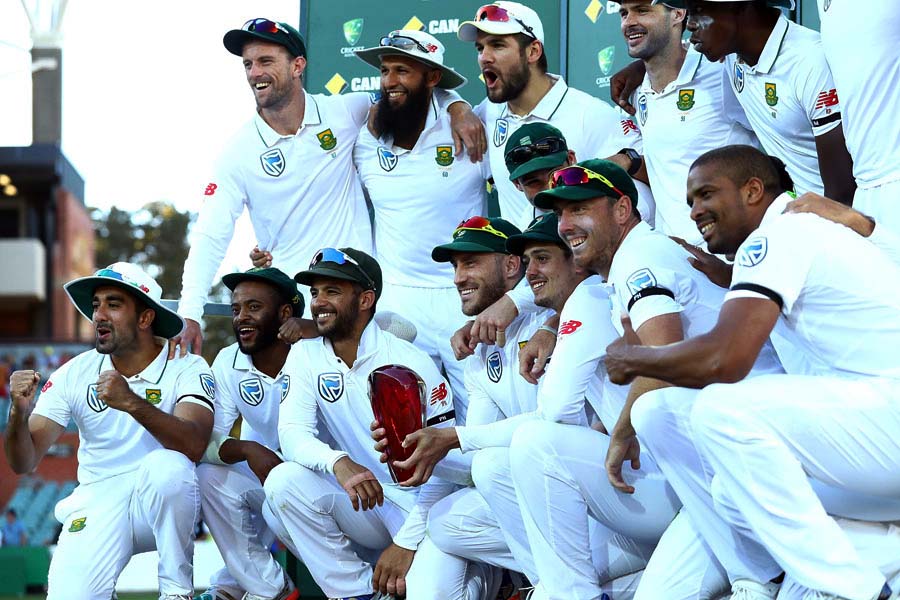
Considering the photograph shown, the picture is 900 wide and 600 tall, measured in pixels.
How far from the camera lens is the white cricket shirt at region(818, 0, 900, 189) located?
3955mm

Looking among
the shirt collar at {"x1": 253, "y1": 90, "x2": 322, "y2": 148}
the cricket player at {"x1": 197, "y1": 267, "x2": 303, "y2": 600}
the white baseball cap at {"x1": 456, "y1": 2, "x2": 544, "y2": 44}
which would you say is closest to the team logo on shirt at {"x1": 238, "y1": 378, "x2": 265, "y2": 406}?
the cricket player at {"x1": 197, "y1": 267, "x2": 303, "y2": 600}

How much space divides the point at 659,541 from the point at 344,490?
1.61 metres

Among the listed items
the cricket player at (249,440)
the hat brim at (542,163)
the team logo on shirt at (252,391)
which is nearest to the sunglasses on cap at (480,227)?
the hat brim at (542,163)

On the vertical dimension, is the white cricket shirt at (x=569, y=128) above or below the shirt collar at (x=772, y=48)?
below

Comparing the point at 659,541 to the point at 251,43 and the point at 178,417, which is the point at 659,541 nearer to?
the point at 178,417

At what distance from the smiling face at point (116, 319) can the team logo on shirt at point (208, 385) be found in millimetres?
371

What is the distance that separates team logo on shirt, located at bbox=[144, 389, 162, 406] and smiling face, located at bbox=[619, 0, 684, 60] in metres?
2.66

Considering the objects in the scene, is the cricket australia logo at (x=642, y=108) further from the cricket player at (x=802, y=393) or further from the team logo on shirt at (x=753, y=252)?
the team logo on shirt at (x=753, y=252)

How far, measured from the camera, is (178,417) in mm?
5668

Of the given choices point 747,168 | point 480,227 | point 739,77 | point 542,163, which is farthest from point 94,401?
point 747,168

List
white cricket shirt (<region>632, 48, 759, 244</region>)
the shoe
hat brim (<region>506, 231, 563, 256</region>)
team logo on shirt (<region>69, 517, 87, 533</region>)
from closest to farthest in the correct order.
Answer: the shoe, hat brim (<region>506, 231, 563, 256</region>), white cricket shirt (<region>632, 48, 759, 244</region>), team logo on shirt (<region>69, 517, 87, 533</region>)

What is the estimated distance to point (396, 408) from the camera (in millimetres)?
4949

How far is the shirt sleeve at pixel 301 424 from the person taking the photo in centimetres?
541

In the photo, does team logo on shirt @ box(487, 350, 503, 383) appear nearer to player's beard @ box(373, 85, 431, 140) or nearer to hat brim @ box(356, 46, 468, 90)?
player's beard @ box(373, 85, 431, 140)
